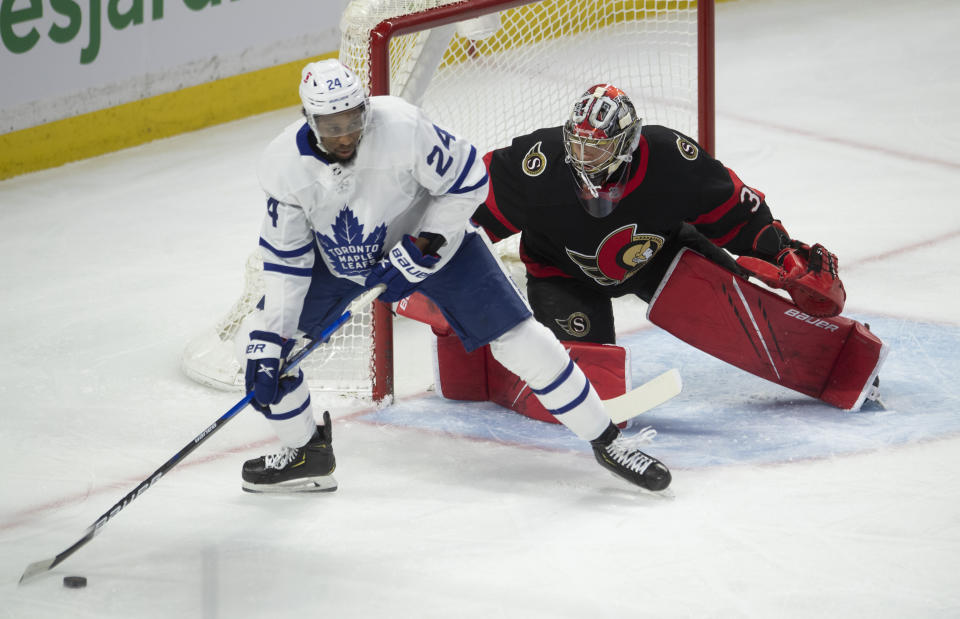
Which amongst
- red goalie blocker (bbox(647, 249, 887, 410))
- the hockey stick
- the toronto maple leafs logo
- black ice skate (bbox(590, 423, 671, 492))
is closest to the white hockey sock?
the hockey stick

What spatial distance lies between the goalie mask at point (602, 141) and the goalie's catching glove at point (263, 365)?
91 cm

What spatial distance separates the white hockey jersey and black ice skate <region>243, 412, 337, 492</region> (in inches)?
14.2

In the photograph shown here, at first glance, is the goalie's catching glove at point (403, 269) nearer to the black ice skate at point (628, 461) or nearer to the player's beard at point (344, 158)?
the player's beard at point (344, 158)

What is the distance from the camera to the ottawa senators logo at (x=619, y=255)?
3570 mm

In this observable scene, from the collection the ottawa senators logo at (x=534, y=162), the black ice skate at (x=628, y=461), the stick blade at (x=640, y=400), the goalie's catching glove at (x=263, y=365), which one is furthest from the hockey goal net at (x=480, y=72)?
the black ice skate at (x=628, y=461)

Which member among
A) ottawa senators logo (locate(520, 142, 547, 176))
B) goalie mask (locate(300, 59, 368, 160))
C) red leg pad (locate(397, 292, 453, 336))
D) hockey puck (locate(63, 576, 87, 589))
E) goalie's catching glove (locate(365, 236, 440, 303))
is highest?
goalie mask (locate(300, 59, 368, 160))

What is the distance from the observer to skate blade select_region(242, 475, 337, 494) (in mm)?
3334

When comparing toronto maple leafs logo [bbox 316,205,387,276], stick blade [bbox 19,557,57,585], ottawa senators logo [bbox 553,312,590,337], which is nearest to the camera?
stick blade [bbox 19,557,57,585]

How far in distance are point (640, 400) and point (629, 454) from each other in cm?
31

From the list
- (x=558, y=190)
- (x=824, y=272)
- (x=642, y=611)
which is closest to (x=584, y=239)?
(x=558, y=190)

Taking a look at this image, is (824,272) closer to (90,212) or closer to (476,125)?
(476,125)

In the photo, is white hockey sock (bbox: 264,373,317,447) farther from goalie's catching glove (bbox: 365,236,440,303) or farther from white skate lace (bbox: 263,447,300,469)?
goalie's catching glove (bbox: 365,236,440,303)

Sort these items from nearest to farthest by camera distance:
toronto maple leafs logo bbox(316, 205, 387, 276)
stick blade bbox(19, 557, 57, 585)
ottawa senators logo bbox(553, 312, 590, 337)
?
stick blade bbox(19, 557, 57, 585) < toronto maple leafs logo bbox(316, 205, 387, 276) < ottawa senators logo bbox(553, 312, 590, 337)

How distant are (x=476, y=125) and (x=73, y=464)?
1.91 metres
